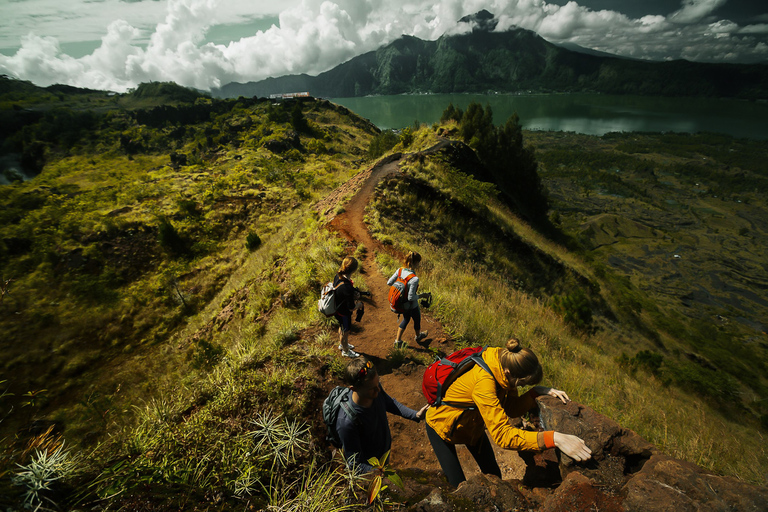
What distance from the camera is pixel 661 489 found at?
2.13 metres

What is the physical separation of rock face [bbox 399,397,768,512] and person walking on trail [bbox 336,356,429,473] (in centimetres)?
60

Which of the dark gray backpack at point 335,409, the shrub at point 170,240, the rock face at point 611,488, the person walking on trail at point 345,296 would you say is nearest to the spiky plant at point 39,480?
the dark gray backpack at point 335,409

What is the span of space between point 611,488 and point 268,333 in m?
6.37

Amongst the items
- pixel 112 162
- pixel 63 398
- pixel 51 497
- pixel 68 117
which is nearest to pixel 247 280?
pixel 63 398

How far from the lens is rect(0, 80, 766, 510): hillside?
7.72 feet

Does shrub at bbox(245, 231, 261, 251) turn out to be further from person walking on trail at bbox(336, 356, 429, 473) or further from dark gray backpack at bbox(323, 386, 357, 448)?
person walking on trail at bbox(336, 356, 429, 473)

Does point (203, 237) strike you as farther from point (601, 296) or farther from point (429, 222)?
point (601, 296)

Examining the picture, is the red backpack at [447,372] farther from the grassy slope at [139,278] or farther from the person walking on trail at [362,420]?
the grassy slope at [139,278]

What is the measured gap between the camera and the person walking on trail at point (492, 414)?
92.1 inches

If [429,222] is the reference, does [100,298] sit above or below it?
below

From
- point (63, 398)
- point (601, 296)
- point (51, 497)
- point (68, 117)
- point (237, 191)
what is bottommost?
point (601, 296)

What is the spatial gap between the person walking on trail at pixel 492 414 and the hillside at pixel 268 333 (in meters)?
0.31

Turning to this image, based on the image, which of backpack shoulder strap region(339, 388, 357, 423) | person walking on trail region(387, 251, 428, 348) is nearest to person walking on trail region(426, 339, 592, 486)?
backpack shoulder strap region(339, 388, 357, 423)

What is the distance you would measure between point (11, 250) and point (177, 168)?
1857cm
